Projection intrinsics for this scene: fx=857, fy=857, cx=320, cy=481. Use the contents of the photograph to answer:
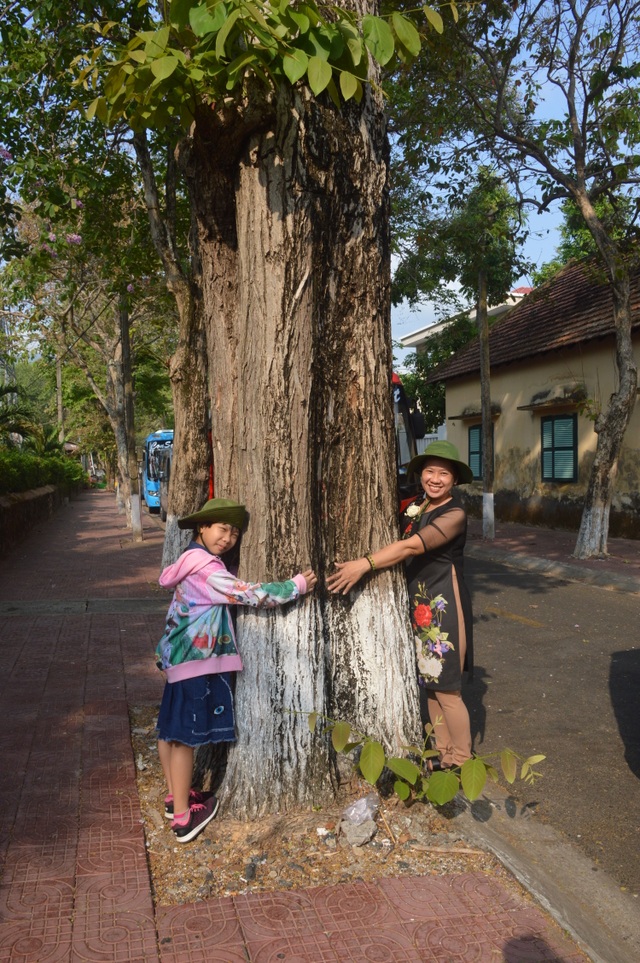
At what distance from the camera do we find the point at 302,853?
3.53 m

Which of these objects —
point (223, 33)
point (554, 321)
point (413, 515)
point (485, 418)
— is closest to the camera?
point (223, 33)

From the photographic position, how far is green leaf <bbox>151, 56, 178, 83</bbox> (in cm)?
320

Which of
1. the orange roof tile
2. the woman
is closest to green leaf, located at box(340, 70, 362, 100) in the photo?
the woman

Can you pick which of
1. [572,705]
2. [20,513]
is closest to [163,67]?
[572,705]

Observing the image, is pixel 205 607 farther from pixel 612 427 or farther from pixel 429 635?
pixel 612 427

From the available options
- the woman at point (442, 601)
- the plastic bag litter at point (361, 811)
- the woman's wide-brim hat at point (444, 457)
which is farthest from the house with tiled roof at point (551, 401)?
the plastic bag litter at point (361, 811)

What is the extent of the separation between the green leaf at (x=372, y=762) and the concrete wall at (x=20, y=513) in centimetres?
1246

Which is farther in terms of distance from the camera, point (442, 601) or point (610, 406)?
point (610, 406)

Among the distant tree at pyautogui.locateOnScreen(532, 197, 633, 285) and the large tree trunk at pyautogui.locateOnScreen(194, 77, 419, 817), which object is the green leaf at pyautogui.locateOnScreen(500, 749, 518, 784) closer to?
the large tree trunk at pyautogui.locateOnScreen(194, 77, 419, 817)

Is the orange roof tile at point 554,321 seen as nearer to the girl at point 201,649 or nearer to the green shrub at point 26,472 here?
the green shrub at point 26,472

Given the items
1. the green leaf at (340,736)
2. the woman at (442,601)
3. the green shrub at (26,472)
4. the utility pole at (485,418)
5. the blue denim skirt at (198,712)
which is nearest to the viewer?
the green leaf at (340,736)

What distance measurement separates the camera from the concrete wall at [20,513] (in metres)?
15.2

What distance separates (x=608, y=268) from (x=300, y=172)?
1084 centimetres

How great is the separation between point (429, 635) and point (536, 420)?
16.5 m
